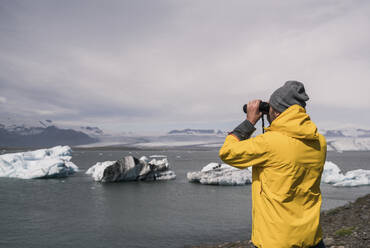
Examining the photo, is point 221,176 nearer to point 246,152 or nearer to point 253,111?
point 253,111

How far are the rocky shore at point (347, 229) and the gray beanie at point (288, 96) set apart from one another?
552 centimetres

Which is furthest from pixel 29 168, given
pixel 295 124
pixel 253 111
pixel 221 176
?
pixel 295 124

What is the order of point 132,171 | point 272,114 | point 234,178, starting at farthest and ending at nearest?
point 132,171
point 234,178
point 272,114

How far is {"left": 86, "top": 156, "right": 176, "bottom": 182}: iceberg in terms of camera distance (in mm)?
27531

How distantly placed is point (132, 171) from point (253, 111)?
87.6 ft

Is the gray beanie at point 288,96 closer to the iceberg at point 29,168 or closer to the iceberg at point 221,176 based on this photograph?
the iceberg at point 221,176

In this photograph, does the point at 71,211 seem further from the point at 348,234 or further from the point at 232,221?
the point at 348,234

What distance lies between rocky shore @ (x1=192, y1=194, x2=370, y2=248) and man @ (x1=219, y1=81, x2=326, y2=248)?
521 cm

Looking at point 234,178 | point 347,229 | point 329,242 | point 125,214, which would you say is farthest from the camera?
point 234,178

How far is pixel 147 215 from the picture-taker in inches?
621

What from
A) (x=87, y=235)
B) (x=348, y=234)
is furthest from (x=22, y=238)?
(x=348, y=234)

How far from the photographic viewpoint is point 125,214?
16031 millimetres

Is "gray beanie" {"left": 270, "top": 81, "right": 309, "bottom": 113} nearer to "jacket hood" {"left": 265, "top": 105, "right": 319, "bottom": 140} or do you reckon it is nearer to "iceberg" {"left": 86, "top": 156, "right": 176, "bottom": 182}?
"jacket hood" {"left": 265, "top": 105, "right": 319, "bottom": 140}

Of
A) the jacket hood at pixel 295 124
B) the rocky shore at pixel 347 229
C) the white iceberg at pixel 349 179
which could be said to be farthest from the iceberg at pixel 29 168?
the jacket hood at pixel 295 124
